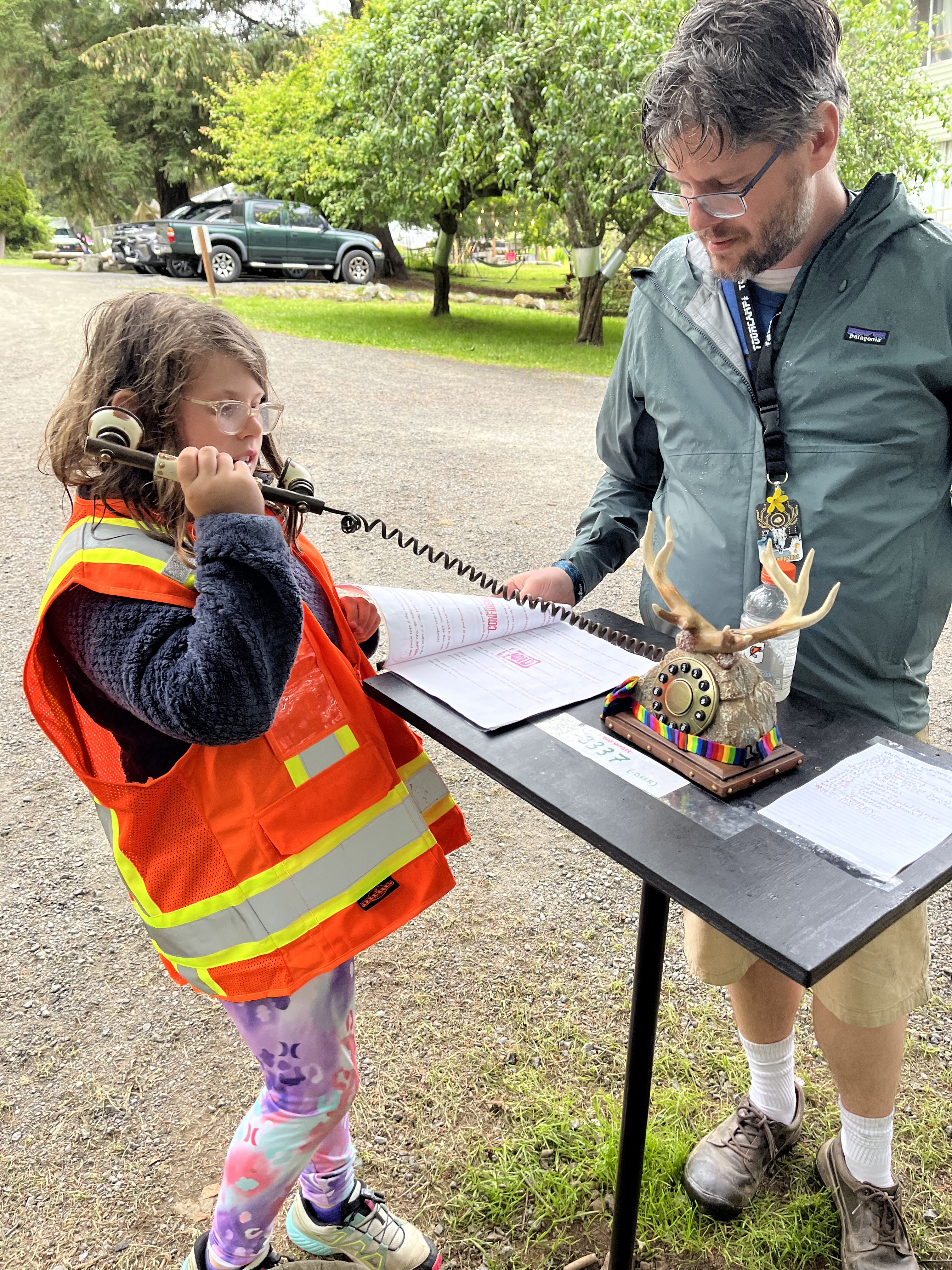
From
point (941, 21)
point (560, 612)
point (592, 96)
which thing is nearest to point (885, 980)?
point (560, 612)

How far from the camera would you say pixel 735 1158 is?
7.38ft

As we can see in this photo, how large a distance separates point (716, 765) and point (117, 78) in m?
31.6

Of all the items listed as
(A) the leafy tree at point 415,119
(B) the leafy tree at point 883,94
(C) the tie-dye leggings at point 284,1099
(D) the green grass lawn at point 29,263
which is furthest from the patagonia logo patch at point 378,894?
(D) the green grass lawn at point 29,263

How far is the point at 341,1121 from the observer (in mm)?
1903

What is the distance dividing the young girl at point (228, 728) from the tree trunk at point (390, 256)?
25136mm

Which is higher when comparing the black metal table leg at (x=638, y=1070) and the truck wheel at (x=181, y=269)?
the truck wheel at (x=181, y=269)

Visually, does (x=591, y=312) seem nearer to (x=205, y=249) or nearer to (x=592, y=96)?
(x=592, y=96)

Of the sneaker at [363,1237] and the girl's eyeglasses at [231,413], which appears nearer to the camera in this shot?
the girl's eyeglasses at [231,413]

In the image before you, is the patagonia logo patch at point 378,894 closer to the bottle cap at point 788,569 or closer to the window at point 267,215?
the bottle cap at point 788,569

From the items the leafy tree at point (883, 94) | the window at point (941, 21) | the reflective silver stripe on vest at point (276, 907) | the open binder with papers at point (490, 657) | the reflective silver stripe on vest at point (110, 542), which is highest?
the window at point (941, 21)

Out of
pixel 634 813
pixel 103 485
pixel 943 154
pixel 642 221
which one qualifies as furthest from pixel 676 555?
pixel 943 154

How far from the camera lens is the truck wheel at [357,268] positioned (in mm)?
22688

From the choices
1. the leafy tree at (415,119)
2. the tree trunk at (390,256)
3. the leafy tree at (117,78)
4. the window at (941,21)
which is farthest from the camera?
the leafy tree at (117,78)

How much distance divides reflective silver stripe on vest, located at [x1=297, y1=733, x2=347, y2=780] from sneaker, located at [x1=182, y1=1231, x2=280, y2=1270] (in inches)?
38.4
